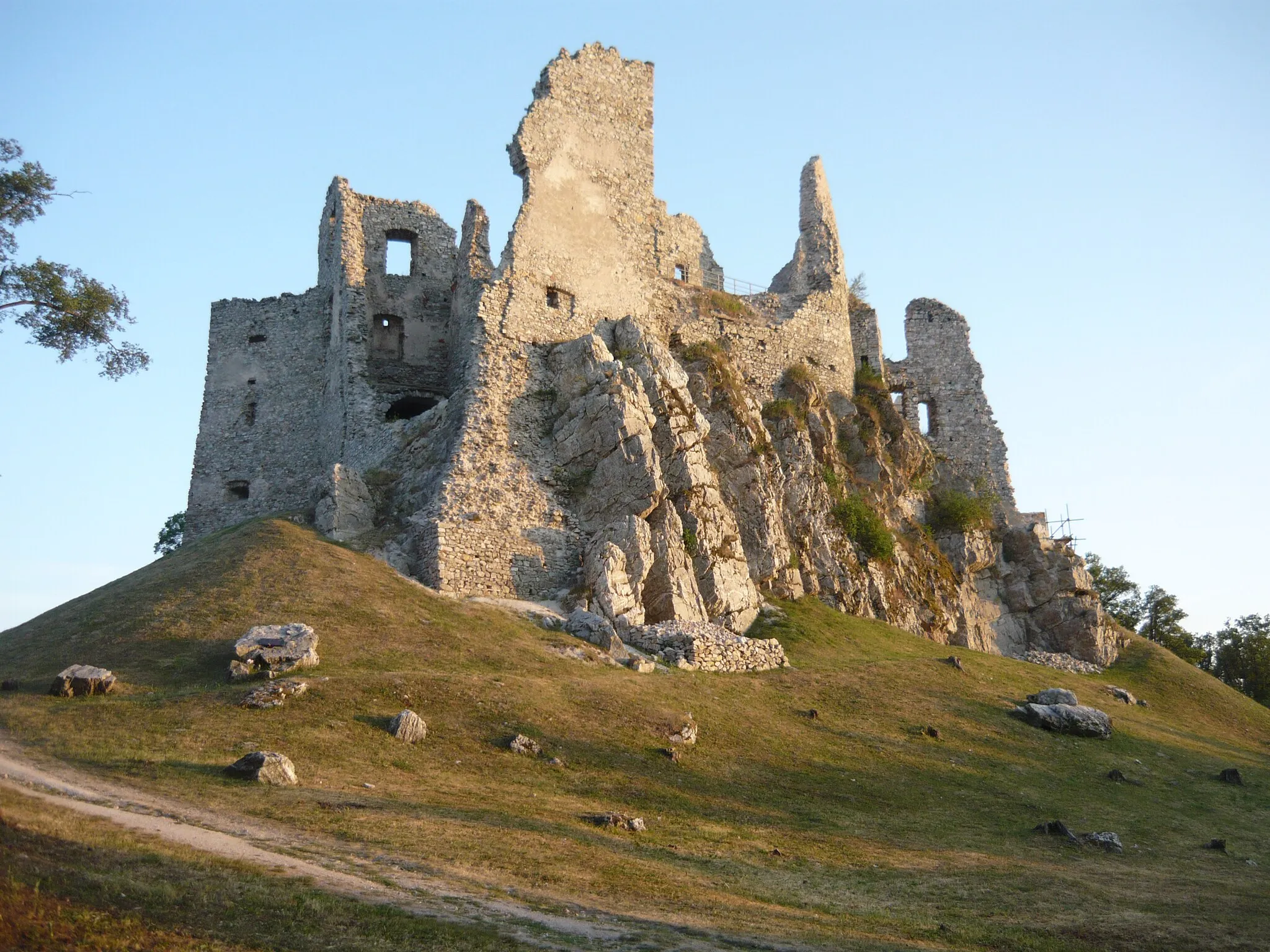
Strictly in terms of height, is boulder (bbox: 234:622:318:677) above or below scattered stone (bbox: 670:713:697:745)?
above

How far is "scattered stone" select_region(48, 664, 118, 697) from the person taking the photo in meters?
23.1

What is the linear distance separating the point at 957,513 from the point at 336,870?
38.7 meters

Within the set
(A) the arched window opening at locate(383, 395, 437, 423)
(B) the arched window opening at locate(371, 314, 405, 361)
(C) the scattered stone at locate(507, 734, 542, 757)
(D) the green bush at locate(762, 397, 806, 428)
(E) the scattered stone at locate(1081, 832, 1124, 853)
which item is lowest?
(E) the scattered stone at locate(1081, 832, 1124, 853)

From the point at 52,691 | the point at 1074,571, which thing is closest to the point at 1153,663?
the point at 1074,571

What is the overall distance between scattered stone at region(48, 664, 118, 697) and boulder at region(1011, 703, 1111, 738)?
23.1m

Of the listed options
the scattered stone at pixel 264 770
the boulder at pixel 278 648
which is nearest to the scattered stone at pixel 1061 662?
the boulder at pixel 278 648

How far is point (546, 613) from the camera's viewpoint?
31969mm

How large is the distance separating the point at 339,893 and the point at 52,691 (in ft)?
40.3

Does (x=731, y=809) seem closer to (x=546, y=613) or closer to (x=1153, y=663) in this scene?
(x=546, y=613)

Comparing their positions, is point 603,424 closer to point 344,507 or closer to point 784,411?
point 344,507

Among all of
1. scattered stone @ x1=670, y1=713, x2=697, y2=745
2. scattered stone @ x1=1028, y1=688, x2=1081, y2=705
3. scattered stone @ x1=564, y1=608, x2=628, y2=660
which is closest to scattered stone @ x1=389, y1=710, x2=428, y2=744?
scattered stone @ x1=670, y1=713, x2=697, y2=745

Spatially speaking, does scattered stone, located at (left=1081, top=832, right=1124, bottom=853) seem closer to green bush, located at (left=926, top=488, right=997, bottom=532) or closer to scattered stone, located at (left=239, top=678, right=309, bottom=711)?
scattered stone, located at (left=239, top=678, right=309, bottom=711)

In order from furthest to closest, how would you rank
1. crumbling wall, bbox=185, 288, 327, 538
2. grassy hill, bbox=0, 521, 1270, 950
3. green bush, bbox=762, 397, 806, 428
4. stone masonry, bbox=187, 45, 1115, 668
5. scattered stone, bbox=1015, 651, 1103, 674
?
scattered stone, bbox=1015, 651, 1103, 674, green bush, bbox=762, 397, 806, 428, crumbling wall, bbox=185, 288, 327, 538, stone masonry, bbox=187, 45, 1115, 668, grassy hill, bbox=0, 521, 1270, 950

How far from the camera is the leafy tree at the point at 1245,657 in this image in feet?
181
